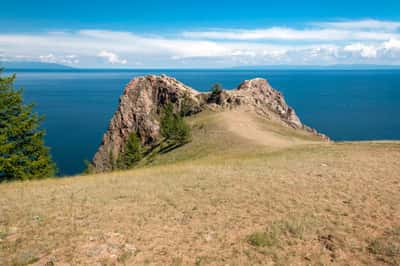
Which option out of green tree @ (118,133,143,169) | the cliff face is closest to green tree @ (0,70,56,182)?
green tree @ (118,133,143,169)

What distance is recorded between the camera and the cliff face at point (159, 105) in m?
86.1

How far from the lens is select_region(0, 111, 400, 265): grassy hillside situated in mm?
11891

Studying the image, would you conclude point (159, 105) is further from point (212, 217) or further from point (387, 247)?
point (387, 247)

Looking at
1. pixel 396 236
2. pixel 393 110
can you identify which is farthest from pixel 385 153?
pixel 393 110

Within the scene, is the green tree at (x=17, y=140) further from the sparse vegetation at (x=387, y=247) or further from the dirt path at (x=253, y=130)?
the sparse vegetation at (x=387, y=247)

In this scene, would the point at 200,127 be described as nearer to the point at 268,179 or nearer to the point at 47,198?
the point at 268,179

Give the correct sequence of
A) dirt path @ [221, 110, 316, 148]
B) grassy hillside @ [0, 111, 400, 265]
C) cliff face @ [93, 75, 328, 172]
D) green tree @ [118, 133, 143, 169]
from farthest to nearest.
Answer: cliff face @ [93, 75, 328, 172] < green tree @ [118, 133, 143, 169] < dirt path @ [221, 110, 316, 148] < grassy hillside @ [0, 111, 400, 265]

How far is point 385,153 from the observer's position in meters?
30.8

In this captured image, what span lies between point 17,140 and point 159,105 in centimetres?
7283

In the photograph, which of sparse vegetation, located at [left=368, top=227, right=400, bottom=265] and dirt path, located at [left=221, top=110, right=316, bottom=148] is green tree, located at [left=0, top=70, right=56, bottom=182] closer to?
dirt path, located at [left=221, top=110, right=316, bottom=148]

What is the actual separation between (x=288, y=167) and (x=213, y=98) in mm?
66723

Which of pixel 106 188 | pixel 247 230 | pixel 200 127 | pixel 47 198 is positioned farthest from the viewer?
pixel 200 127

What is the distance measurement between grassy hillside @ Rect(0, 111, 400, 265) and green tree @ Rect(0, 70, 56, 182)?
244 inches

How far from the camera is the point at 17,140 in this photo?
2997cm
